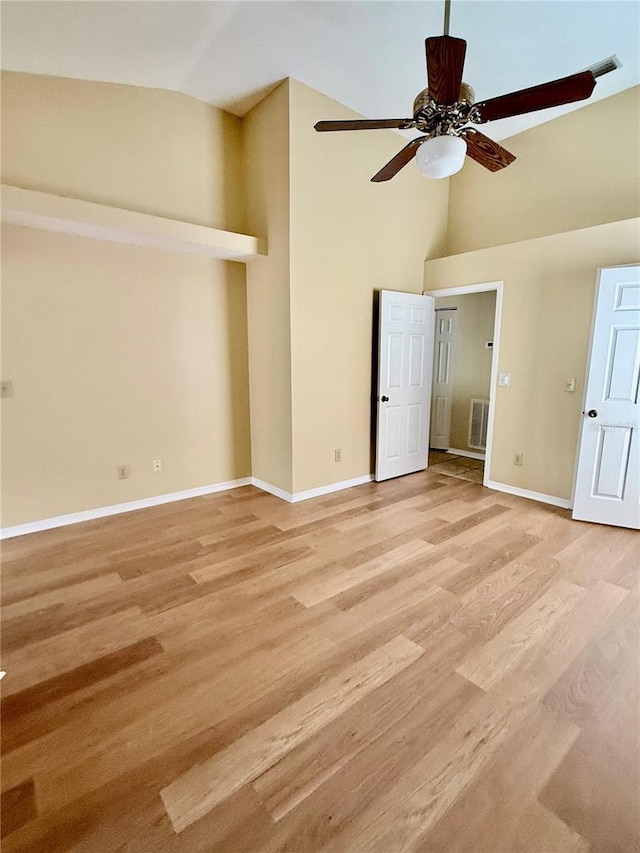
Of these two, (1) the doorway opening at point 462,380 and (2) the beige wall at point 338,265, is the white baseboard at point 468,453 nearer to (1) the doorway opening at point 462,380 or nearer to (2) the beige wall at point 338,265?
(1) the doorway opening at point 462,380

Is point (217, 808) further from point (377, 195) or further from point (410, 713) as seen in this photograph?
point (377, 195)

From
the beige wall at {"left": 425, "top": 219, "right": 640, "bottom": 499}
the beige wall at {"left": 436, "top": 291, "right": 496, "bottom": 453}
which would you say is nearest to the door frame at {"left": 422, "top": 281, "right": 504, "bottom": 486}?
the beige wall at {"left": 425, "top": 219, "right": 640, "bottom": 499}

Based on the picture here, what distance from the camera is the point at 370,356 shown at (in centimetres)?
416

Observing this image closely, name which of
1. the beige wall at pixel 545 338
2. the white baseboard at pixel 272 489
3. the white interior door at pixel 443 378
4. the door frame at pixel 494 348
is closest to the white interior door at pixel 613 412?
the beige wall at pixel 545 338

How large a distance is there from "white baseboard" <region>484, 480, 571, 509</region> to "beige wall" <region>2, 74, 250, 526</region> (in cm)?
292

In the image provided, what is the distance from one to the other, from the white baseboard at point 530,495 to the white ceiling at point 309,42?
141 inches

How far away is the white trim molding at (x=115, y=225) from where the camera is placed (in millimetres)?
2502

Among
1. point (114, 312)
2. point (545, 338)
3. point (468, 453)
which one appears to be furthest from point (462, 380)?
point (114, 312)

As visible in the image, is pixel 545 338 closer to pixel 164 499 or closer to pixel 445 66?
pixel 445 66

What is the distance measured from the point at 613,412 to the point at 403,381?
1.94 meters

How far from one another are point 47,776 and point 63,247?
3243mm

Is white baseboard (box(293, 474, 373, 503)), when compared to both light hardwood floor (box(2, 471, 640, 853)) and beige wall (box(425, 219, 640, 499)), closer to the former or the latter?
light hardwood floor (box(2, 471, 640, 853))

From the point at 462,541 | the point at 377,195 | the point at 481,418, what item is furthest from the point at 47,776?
the point at 481,418

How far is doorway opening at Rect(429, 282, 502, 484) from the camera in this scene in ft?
16.9
